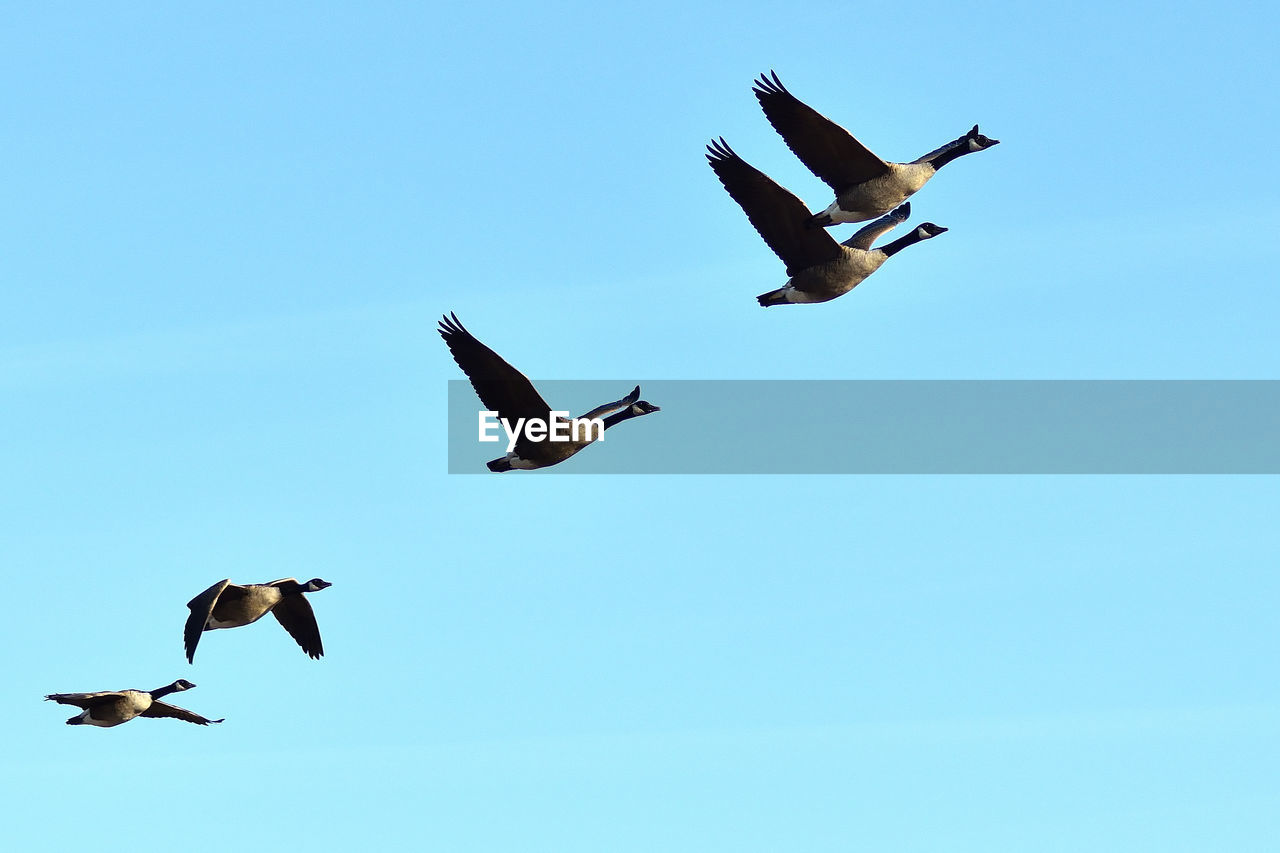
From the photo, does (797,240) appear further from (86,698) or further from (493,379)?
(86,698)

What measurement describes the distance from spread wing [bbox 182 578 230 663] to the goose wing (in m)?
9.04

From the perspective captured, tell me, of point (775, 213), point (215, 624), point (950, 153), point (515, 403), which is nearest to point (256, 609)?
point (215, 624)

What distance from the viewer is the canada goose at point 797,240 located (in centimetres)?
2272

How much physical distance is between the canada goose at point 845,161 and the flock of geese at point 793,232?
0.04ft

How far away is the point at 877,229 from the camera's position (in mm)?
23969

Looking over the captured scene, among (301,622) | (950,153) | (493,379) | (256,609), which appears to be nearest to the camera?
(493,379)

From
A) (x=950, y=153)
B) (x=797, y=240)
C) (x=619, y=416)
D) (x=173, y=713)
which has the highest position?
(x=950, y=153)

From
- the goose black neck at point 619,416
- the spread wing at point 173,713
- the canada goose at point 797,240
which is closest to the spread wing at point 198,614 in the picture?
the spread wing at point 173,713

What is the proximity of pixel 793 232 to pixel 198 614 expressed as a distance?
8760 millimetres

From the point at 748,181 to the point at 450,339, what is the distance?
4078 mm

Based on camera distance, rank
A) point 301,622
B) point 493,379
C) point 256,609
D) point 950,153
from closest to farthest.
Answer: point 493,379
point 950,153
point 256,609
point 301,622

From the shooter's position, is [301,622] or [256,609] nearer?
[256,609]

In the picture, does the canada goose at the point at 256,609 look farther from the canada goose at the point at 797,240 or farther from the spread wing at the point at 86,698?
the canada goose at the point at 797,240

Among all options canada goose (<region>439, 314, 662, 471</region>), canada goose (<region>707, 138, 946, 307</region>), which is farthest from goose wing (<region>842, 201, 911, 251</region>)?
canada goose (<region>439, 314, 662, 471</region>)
